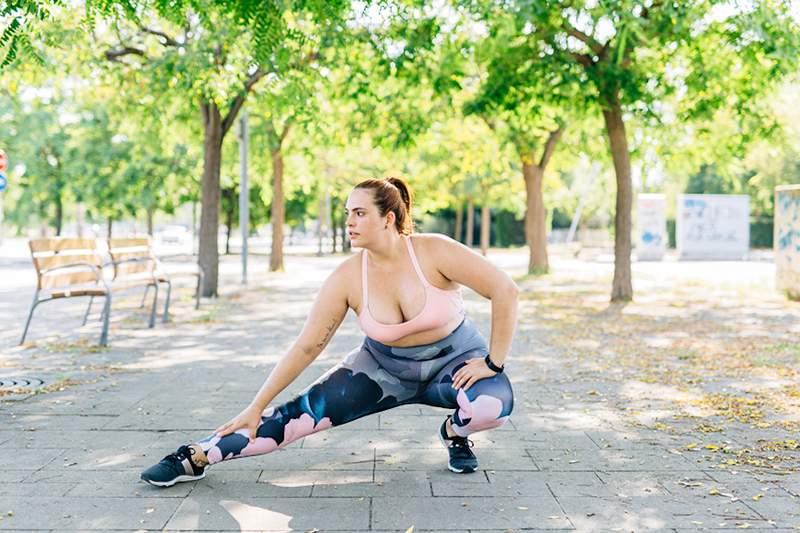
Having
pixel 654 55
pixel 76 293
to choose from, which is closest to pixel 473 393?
pixel 76 293

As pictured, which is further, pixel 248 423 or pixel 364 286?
pixel 364 286

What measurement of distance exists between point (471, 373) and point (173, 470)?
1.37m

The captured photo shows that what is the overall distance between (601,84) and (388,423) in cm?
902

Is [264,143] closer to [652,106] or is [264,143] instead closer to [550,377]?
[652,106]

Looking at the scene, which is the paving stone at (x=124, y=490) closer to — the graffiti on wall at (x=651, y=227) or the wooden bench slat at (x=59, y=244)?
the wooden bench slat at (x=59, y=244)

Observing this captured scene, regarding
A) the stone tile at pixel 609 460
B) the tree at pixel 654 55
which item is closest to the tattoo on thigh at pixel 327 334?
the stone tile at pixel 609 460

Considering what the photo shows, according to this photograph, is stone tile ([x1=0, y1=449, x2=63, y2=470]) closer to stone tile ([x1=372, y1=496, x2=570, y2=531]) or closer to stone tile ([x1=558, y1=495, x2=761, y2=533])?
stone tile ([x1=372, y1=496, x2=570, y2=531])

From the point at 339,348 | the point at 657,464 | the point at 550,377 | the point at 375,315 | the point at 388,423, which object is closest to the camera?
the point at 375,315

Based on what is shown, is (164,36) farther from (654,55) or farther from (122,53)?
(654,55)

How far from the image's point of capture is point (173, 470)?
3.84 metres

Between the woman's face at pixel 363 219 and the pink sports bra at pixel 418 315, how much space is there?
0.19 metres

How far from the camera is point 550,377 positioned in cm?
722

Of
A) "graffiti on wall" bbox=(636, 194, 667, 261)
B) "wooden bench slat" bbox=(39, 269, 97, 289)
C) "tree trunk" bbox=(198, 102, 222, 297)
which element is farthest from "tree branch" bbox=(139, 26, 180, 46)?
"graffiti on wall" bbox=(636, 194, 667, 261)

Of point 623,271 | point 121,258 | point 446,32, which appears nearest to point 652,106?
point 623,271
